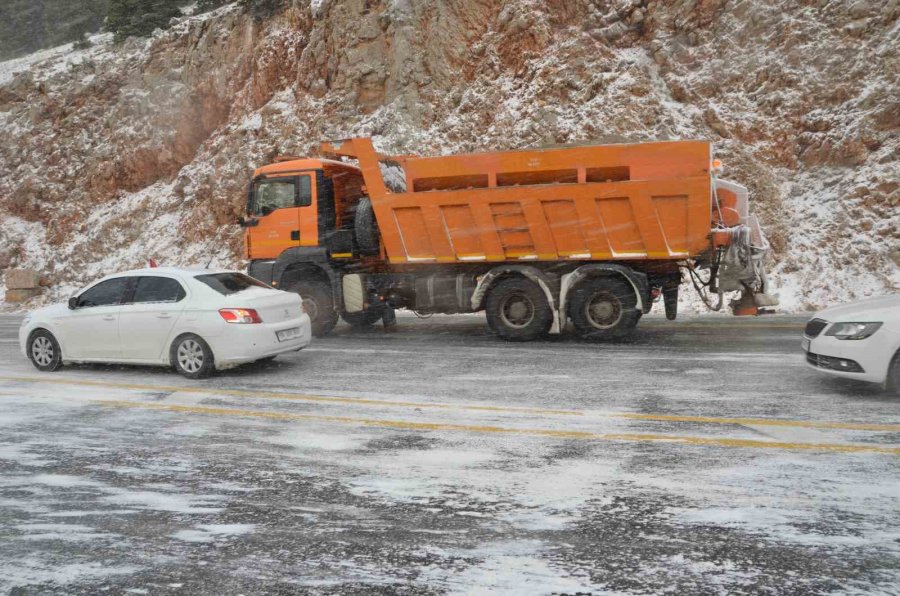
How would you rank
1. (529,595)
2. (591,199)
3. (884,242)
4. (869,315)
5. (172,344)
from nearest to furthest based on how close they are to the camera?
(529,595) → (869,315) → (172,344) → (591,199) → (884,242)

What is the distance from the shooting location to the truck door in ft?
40.0

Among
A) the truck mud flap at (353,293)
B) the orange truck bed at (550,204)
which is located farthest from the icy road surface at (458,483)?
the truck mud flap at (353,293)

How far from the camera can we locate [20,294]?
23094 millimetres

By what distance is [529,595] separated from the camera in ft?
10.6

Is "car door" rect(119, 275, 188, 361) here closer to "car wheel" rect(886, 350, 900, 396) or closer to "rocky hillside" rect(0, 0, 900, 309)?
"car wheel" rect(886, 350, 900, 396)

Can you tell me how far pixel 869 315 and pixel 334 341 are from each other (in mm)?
7805

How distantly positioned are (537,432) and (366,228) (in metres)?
6.75

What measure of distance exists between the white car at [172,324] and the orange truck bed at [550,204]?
8.89 feet

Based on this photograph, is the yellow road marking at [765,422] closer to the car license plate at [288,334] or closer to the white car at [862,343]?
the white car at [862,343]

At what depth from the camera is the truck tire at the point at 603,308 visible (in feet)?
34.2

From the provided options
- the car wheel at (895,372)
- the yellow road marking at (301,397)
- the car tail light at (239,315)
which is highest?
the car tail light at (239,315)

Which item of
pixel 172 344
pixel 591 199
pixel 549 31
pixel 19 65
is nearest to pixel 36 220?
pixel 19 65

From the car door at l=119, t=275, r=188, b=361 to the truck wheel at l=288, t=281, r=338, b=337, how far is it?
3395mm

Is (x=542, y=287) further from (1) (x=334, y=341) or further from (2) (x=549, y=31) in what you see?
(2) (x=549, y=31)
